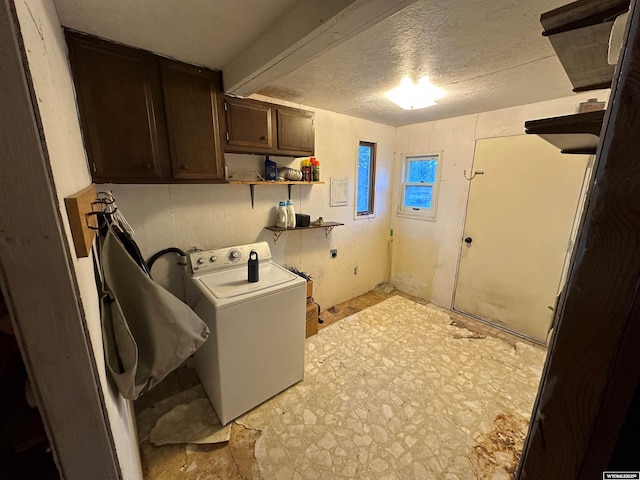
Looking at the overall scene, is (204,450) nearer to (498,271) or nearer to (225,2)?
(225,2)

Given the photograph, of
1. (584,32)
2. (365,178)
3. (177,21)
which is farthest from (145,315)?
(365,178)

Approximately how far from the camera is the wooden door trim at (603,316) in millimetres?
388

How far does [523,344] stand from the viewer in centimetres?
256

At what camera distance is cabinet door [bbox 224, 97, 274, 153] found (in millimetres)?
1923

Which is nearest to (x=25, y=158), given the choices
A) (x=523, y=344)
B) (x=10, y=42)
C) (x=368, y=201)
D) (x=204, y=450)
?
(x=10, y=42)

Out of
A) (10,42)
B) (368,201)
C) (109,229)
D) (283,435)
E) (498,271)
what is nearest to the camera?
(10,42)

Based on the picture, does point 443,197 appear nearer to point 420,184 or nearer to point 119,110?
point 420,184

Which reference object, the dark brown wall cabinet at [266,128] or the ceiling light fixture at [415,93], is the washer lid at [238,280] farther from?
the ceiling light fixture at [415,93]

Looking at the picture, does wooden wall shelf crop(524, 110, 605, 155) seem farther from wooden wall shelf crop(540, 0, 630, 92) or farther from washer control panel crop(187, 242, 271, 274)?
washer control panel crop(187, 242, 271, 274)

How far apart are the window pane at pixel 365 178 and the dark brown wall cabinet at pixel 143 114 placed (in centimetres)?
192

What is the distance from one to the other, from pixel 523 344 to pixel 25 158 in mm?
3550

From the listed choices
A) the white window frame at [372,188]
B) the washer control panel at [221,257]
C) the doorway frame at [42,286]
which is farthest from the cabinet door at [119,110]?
the white window frame at [372,188]

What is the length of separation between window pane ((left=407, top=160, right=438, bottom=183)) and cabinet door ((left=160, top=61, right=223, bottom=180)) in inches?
100

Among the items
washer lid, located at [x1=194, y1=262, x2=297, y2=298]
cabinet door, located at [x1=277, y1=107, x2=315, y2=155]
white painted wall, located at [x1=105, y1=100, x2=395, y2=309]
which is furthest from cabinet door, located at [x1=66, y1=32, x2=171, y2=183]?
cabinet door, located at [x1=277, y1=107, x2=315, y2=155]
